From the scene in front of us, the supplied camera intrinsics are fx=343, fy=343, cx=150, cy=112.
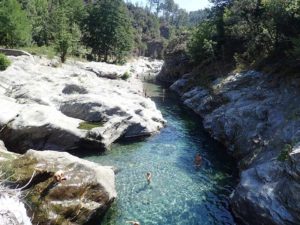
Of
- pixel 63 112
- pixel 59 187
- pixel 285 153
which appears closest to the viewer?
pixel 59 187

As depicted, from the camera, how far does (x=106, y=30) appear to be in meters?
94.3

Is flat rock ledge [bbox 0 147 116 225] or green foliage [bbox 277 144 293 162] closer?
flat rock ledge [bbox 0 147 116 225]

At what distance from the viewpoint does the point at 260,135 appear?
34.0 metres

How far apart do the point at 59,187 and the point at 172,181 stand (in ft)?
38.0

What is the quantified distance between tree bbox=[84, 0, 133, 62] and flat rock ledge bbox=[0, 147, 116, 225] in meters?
74.5

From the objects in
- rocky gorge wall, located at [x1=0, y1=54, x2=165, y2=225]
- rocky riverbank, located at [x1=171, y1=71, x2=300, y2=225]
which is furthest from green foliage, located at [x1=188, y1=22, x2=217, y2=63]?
rocky gorge wall, located at [x1=0, y1=54, x2=165, y2=225]

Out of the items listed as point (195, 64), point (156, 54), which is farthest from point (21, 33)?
point (156, 54)

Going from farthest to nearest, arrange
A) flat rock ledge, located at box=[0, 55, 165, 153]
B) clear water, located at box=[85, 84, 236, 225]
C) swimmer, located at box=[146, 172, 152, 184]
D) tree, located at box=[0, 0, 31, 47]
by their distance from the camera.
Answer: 1. tree, located at box=[0, 0, 31, 47]
2. flat rock ledge, located at box=[0, 55, 165, 153]
3. swimmer, located at box=[146, 172, 152, 184]
4. clear water, located at box=[85, 84, 236, 225]

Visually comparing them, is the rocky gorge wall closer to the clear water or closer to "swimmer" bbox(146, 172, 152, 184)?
the clear water

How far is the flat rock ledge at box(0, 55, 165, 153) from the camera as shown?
32.7m

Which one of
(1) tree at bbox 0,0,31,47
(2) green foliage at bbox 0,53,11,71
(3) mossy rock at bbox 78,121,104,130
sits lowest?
(3) mossy rock at bbox 78,121,104,130

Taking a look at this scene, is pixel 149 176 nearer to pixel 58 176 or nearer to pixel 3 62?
pixel 58 176

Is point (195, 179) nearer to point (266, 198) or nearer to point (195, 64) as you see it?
point (266, 198)

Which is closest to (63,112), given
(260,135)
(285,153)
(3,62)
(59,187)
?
(3,62)
